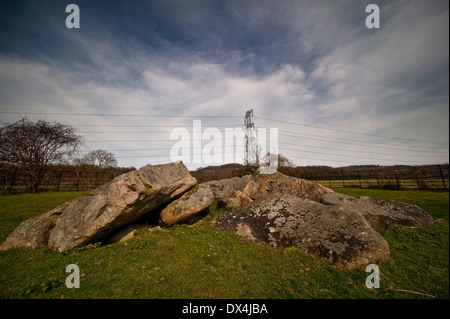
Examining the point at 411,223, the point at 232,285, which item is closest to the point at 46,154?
the point at 232,285

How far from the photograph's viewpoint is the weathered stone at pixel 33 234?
5133 millimetres

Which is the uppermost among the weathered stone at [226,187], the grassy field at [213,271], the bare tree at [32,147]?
the bare tree at [32,147]

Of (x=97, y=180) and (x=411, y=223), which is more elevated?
(x=97, y=180)

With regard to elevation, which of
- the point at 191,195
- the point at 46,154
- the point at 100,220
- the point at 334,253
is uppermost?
the point at 46,154

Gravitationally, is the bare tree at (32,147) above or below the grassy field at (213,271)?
above

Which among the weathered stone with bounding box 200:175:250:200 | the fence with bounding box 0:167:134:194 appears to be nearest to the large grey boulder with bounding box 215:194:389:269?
the weathered stone with bounding box 200:175:250:200

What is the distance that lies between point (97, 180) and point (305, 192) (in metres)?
24.5

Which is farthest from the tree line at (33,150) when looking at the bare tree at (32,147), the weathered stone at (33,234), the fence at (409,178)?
the fence at (409,178)

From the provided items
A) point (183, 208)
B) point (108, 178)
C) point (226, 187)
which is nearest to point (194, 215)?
point (183, 208)

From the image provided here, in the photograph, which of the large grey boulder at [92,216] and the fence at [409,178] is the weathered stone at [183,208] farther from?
the fence at [409,178]

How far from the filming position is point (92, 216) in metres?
5.06

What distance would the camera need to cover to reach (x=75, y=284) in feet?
11.7

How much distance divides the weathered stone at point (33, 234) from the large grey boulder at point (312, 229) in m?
5.84
